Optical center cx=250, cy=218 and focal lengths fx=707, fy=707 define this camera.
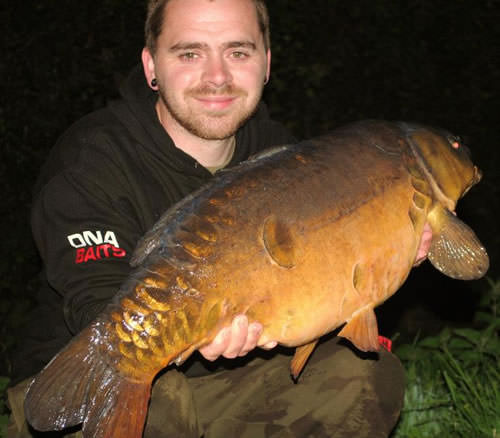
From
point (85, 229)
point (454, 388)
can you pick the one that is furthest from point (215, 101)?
point (454, 388)

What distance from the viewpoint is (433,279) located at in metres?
5.70

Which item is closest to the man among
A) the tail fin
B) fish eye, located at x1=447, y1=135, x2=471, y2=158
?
fish eye, located at x1=447, y1=135, x2=471, y2=158

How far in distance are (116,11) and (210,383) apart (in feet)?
9.45

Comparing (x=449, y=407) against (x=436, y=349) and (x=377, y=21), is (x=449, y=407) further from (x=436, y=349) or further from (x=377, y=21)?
(x=377, y=21)

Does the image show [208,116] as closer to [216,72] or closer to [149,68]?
[216,72]

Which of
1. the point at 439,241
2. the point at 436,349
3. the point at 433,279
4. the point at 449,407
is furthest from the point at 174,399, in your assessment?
the point at 433,279

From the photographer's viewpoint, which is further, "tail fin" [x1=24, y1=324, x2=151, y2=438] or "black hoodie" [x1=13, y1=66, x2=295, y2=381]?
"black hoodie" [x1=13, y1=66, x2=295, y2=381]

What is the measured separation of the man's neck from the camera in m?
2.66

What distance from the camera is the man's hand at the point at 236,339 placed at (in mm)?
1802

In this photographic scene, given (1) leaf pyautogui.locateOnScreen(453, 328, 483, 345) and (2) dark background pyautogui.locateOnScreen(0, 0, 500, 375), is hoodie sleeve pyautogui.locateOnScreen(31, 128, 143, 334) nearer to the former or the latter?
(1) leaf pyautogui.locateOnScreen(453, 328, 483, 345)

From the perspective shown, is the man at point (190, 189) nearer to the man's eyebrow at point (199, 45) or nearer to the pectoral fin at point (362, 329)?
the man's eyebrow at point (199, 45)

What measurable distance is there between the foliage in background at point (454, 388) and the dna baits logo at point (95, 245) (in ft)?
4.79

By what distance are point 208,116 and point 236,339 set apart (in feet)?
3.33

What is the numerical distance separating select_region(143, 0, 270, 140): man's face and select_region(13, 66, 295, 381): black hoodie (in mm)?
132
